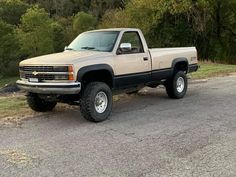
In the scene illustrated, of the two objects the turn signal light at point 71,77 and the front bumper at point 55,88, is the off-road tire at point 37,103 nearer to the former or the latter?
the front bumper at point 55,88

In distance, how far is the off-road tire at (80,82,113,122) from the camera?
8328mm

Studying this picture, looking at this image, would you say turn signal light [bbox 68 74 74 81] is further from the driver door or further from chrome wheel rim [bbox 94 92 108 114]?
the driver door

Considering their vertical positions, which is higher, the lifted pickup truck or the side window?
the side window

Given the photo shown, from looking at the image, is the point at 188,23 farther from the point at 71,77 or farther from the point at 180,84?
the point at 71,77

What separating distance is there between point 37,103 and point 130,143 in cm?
331

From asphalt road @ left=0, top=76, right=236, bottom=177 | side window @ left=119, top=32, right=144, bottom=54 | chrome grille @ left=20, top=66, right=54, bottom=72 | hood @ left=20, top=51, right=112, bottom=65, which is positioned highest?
side window @ left=119, top=32, right=144, bottom=54

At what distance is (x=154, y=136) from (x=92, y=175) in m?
2.14

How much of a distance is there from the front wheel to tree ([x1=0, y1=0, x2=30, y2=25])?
224ft

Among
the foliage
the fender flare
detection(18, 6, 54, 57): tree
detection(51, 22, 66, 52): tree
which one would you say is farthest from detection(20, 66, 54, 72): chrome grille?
detection(51, 22, 66, 52): tree

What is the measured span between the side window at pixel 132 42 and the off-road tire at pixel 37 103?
2.14m

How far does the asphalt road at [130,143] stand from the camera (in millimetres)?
5750

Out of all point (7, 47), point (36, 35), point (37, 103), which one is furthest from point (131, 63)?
point (36, 35)

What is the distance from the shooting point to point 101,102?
344 inches

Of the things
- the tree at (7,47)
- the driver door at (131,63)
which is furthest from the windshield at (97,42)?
the tree at (7,47)
